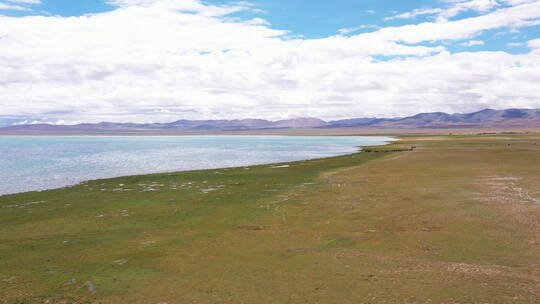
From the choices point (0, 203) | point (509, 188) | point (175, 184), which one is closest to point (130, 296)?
point (0, 203)

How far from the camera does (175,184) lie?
45938 mm

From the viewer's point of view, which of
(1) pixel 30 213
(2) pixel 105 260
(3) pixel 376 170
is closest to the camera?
(2) pixel 105 260

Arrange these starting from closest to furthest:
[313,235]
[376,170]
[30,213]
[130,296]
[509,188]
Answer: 1. [130,296]
2. [313,235]
3. [30,213]
4. [509,188]
5. [376,170]

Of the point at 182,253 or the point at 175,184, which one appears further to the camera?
the point at 175,184

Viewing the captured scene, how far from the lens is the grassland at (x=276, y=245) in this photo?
15.5 m

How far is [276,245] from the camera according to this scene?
21484 mm

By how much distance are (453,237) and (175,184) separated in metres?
31.6

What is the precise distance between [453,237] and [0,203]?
36.0 metres

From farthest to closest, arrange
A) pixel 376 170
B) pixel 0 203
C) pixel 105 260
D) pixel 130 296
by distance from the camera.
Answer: pixel 376 170 → pixel 0 203 → pixel 105 260 → pixel 130 296

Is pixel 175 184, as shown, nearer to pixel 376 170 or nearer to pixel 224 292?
pixel 376 170

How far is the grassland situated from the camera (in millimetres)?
15453

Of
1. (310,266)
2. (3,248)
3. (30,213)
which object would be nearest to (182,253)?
(310,266)

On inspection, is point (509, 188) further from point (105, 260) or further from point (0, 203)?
point (0, 203)

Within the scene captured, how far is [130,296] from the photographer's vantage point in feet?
49.8
